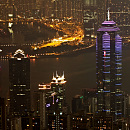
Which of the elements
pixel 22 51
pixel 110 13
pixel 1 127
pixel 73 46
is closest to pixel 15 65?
pixel 22 51

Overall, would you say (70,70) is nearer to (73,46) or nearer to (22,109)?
(73,46)

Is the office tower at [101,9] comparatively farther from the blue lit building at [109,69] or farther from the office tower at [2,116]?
the office tower at [2,116]

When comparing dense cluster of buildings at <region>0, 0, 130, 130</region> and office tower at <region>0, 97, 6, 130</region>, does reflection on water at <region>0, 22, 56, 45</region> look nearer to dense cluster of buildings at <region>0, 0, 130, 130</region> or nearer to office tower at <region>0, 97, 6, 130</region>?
dense cluster of buildings at <region>0, 0, 130, 130</region>

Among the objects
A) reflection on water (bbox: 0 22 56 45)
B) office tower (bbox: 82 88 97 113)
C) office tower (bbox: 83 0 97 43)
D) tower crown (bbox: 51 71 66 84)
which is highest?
office tower (bbox: 83 0 97 43)

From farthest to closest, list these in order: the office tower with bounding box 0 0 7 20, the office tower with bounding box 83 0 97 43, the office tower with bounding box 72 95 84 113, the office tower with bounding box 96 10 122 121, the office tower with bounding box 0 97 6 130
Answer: the office tower with bounding box 96 10 122 121, the office tower with bounding box 83 0 97 43, the office tower with bounding box 72 95 84 113, the office tower with bounding box 0 0 7 20, the office tower with bounding box 0 97 6 130

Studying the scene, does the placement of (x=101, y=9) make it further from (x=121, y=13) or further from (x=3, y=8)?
(x=3, y=8)

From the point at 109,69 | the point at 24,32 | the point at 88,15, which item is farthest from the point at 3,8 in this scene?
the point at 109,69

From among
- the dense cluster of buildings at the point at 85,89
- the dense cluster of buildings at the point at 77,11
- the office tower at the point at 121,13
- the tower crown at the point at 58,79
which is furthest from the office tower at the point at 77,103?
the office tower at the point at 121,13

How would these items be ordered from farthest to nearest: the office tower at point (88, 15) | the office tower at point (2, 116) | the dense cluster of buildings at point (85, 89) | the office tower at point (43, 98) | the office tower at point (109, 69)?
the office tower at point (109, 69) < the office tower at point (88, 15) < the dense cluster of buildings at point (85, 89) < the office tower at point (43, 98) < the office tower at point (2, 116)

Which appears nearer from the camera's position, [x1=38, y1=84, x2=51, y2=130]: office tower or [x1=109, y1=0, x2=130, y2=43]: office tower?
[x1=38, y1=84, x2=51, y2=130]: office tower

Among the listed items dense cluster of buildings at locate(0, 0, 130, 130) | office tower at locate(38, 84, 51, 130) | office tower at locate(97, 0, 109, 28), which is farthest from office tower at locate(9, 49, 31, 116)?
office tower at locate(97, 0, 109, 28)
